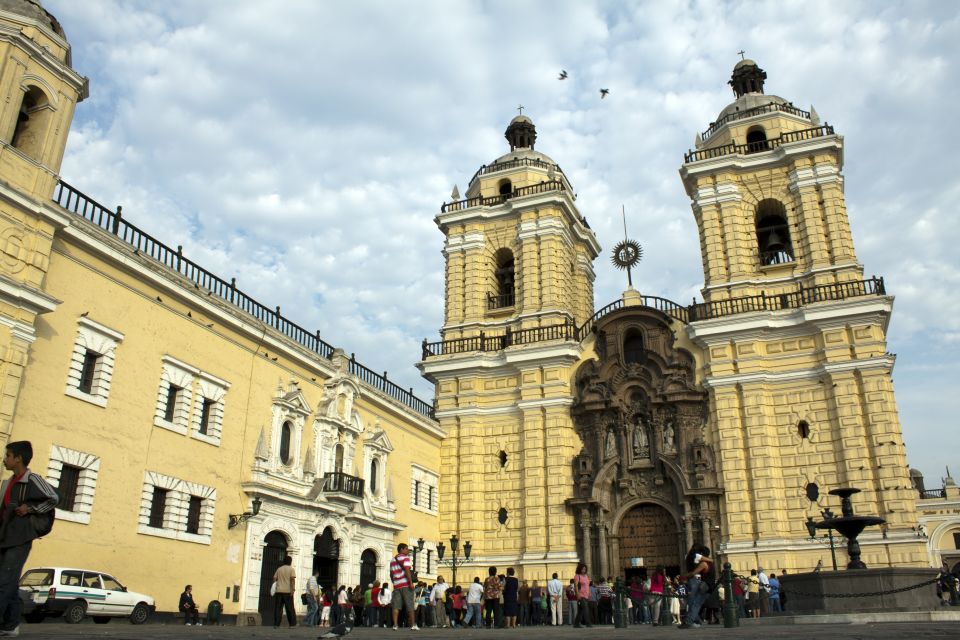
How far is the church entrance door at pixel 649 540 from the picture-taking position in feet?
87.8

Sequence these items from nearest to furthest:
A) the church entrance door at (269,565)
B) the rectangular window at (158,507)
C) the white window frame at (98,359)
A: the white window frame at (98,359) < the rectangular window at (158,507) < the church entrance door at (269,565)

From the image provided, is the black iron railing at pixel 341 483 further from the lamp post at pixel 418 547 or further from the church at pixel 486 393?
the lamp post at pixel 418 547

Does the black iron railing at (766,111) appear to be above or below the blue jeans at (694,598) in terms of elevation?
above

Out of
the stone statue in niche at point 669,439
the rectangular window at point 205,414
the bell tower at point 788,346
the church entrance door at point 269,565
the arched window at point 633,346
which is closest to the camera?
the rectangular window at point 205,414

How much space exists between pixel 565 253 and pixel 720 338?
25.9 ft

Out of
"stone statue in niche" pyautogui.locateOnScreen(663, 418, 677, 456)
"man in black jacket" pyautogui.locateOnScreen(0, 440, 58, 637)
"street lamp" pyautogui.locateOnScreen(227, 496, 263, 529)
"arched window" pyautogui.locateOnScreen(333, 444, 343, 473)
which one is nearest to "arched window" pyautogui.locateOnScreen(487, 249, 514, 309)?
"stone statue in niche" pyautogui.locateOnScreen(663, 418, 677, 456)

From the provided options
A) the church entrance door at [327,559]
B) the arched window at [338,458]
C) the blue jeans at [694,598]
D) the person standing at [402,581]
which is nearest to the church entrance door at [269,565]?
the church entrance door at [327,559]

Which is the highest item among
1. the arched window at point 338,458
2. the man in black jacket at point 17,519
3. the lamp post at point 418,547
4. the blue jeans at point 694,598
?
the arched window at point 338,458

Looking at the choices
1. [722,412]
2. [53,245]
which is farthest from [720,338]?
[53,245]

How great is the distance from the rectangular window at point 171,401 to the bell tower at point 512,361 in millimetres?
13530

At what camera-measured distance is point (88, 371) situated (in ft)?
53.6

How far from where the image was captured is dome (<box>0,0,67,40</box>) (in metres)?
16.2

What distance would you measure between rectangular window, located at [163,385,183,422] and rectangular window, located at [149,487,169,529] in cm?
162

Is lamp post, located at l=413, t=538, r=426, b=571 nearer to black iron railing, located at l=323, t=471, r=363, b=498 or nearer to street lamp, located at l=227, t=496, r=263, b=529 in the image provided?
black iron railing, located at l=323, t=471, r=363, b=498
